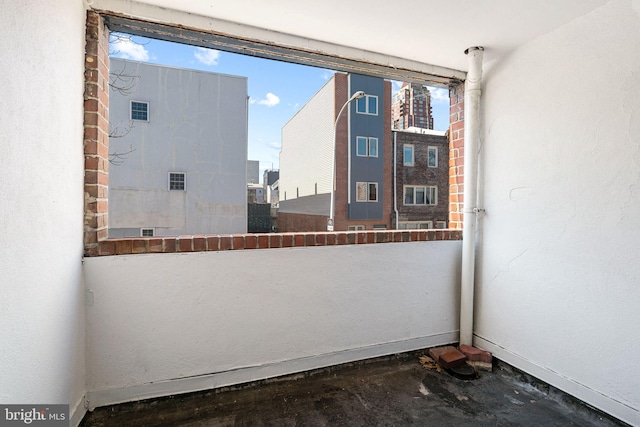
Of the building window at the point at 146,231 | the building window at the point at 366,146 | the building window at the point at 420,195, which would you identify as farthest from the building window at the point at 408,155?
the building window at the point at 146,231

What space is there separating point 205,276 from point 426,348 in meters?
1.86

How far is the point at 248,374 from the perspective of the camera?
1931 mm

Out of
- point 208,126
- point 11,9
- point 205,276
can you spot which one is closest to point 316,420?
point 205,276

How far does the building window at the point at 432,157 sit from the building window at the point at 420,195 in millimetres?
1056

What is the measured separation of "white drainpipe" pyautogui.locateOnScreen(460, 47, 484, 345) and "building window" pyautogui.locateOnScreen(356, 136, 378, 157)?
1034 cm

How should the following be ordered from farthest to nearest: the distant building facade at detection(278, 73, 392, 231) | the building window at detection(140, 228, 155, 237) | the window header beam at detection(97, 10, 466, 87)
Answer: the distant building facade at detection(278, 73, 392, 231), the building window at detection(140, 228, 155, 237), the window header beam at detection(97, 10, 466, 87)

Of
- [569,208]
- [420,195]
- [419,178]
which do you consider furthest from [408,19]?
[420,195]

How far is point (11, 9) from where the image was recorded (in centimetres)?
101

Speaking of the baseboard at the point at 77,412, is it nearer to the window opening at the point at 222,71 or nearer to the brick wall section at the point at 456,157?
the window opening at the point at 222,71

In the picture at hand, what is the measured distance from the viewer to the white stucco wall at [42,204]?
102 cm

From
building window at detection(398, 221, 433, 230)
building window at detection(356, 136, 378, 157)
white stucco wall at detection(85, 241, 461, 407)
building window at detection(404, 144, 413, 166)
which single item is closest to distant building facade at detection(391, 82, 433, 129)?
building window at detection(404, 144, 413, 166)

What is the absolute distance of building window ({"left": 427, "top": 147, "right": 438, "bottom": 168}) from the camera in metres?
13.3

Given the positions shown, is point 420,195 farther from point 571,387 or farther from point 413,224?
point 571,387

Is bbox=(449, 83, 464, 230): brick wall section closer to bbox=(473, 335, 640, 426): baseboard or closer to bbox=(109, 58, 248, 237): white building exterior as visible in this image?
bbox=(473, 335, 640, 426): baseboard
